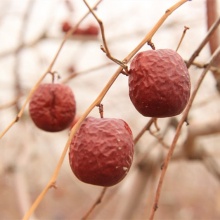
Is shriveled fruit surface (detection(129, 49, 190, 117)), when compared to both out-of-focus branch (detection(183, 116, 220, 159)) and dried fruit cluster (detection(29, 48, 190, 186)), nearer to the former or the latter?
dried fruit cluster (detection(29, 48, 190, 186))


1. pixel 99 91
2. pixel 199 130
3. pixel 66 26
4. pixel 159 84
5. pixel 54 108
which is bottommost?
pixel 99 91

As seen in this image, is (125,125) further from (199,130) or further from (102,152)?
(199,130)

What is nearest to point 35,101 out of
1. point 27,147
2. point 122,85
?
point 27,147

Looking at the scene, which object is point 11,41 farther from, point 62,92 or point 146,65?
point 146,65

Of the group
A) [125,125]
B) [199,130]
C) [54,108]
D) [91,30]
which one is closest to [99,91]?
[91,30]

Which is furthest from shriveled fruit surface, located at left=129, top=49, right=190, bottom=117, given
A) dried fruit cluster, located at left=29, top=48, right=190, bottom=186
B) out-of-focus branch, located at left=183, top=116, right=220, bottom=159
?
out-of-focus branch, located at left=183, top=116, right=220, bottom=159

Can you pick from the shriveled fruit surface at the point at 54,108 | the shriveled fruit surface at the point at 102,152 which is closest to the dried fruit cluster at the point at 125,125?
the shriveled fruit surface at the point at 102,152

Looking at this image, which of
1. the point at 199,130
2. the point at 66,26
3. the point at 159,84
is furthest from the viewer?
the point at 66,26
